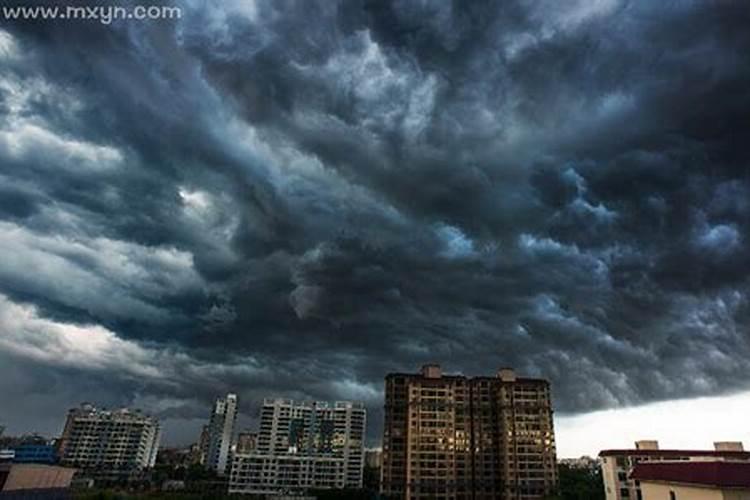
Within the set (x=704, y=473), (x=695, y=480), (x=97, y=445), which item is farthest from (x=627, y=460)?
(x=97, y=445)

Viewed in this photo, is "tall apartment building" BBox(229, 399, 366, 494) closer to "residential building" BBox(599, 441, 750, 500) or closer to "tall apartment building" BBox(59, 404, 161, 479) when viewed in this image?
"tall apartment building" BBox(59, 404, 161, 479)

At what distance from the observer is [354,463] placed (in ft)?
536

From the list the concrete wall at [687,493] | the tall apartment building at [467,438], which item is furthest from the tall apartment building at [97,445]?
the concrete wall at [687,493]

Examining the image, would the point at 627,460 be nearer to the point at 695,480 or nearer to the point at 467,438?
the point at 467,438

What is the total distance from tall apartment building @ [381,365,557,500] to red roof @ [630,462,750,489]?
85115mm

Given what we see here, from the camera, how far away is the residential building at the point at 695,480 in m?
24.6

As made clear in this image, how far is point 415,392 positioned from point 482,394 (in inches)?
691

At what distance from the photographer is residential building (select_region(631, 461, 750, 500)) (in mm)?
24609

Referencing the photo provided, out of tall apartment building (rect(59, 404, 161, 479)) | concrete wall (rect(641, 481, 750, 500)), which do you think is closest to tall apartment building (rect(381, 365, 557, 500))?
concrete wall (rect(641, 481, 750, 500))

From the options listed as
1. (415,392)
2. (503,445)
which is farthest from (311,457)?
(503,445)

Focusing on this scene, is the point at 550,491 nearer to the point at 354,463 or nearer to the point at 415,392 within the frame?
the point at 415,392

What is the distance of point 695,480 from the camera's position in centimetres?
2734

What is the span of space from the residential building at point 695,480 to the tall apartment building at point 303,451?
5020 inches

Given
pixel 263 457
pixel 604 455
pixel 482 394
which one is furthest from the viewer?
pixel 263 457
